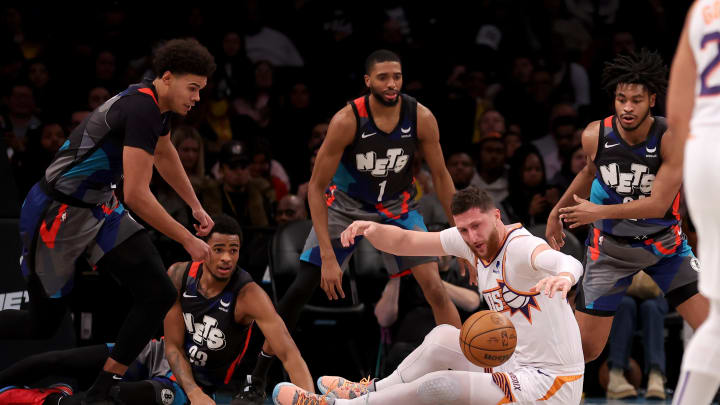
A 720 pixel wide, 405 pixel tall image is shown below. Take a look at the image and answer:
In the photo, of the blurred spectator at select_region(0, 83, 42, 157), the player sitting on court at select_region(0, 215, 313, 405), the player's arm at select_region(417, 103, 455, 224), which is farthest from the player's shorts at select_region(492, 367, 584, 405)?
the blurred spectator at select_region(0, 83, 42, 157)

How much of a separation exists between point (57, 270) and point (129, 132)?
0.89 meters

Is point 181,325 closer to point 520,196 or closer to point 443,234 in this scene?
point 443,234

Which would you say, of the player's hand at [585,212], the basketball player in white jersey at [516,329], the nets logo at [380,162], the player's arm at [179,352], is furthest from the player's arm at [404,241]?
the player's arm at [179,352]

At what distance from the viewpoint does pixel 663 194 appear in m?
5.01

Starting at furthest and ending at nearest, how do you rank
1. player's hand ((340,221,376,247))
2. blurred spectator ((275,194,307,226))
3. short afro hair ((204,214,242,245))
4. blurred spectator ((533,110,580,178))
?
blurred spectator ((533,110,580,178)), blurred spectator ((275,194,307,226)), short afro hair ((204,214,242,245)), player's hand ((340,221,376,247))

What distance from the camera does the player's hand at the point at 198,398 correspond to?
5629 mm

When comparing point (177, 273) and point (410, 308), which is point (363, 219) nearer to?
point (177, 273)

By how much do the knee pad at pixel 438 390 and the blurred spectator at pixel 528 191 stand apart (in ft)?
12.1

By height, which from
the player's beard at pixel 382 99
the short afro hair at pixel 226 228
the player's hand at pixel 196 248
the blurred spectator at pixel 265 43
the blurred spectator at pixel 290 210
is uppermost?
the blurred spectator at pixel 265 43

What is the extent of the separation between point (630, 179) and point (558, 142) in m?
4.13

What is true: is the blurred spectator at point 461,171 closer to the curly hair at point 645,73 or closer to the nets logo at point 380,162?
the nets logo at point 380,162

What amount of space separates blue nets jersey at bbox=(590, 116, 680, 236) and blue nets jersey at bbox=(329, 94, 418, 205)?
1.19 m

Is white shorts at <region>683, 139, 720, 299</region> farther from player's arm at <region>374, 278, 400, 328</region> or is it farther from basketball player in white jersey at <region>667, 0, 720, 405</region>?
player's arm at <region>374, 278, 400, 328</region>

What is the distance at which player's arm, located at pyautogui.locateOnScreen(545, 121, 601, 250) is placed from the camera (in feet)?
18.0
